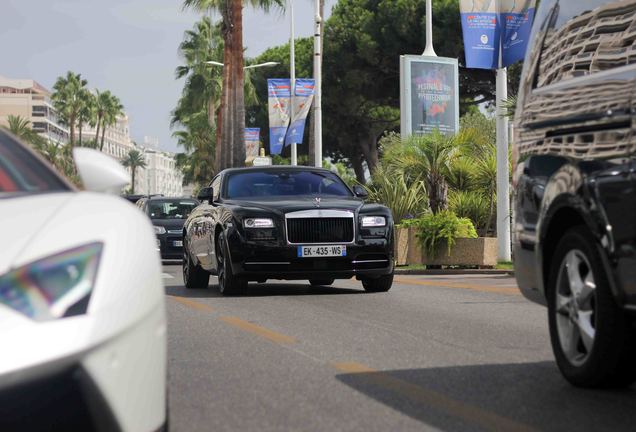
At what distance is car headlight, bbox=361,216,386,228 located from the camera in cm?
1370

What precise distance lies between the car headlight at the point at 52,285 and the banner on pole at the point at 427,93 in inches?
1067

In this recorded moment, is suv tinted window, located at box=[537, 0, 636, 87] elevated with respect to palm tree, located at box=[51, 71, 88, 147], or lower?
lower

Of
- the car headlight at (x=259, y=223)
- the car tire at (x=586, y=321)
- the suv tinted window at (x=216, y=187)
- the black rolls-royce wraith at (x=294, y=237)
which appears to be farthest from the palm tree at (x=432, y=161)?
the car tire at (x=586, y=321)

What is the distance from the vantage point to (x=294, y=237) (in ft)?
43.9

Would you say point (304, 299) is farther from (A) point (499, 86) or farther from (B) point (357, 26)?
(B) point (357, 26)

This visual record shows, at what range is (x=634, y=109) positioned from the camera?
5.39 metres

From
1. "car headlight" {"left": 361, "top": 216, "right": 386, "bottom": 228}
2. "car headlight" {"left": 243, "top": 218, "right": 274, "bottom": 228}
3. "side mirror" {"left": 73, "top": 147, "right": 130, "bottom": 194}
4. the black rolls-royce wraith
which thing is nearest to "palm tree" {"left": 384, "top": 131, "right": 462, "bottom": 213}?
the black rolls-royce wraith

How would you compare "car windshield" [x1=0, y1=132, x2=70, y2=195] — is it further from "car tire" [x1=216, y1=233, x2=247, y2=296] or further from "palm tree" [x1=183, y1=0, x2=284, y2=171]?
"palm tree" [x1=183, y1=0, x2=284, y2=171]

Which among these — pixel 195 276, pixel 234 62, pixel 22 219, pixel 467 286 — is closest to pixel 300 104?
pixel 234 62

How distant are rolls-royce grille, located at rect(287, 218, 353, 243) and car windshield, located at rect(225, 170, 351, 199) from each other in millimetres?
1071

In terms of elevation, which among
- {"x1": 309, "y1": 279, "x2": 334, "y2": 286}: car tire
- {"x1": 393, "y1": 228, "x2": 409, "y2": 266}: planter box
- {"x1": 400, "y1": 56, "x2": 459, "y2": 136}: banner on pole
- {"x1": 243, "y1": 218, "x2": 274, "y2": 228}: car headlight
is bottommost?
{"x1": 309, "y1": 279, "x2": 334, "y2": 286}: car tire

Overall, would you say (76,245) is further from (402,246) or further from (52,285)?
(402,246)

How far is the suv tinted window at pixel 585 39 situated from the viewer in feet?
18.5

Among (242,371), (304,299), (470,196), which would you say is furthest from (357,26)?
(242,371)
